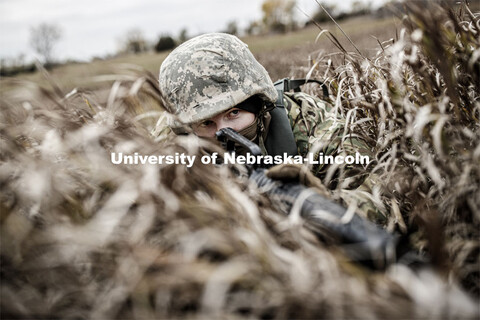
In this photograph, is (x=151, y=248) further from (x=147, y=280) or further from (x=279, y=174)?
(x=279, y=174)

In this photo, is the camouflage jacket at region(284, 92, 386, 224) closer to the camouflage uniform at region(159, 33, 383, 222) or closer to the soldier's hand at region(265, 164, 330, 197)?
the camouflage uniform at region(159, 33, 383, 222)

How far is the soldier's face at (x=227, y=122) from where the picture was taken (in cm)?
223

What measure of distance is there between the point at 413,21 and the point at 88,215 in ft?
5.16

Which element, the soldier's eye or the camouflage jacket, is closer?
the camouflage jacket

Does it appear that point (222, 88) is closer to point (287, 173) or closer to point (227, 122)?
point (227, 122)

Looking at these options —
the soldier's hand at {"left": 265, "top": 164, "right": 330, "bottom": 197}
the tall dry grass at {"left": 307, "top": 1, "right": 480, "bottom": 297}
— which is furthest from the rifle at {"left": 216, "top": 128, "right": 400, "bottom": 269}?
the tall dry grass at {"left": 307, "top": 1, "right": 480, "bottom": 297}

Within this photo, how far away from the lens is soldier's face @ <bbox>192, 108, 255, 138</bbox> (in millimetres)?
2230

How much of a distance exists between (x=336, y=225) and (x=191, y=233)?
47 centimetres

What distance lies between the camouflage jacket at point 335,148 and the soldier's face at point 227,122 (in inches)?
15.2

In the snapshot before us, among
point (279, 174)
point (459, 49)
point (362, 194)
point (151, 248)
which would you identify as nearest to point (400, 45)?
point (459, 49)

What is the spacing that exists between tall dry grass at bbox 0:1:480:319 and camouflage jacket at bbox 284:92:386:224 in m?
0.12

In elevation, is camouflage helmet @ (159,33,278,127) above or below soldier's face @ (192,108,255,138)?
above

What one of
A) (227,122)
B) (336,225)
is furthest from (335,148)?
(336,225)

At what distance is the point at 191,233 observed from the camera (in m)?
1.04
